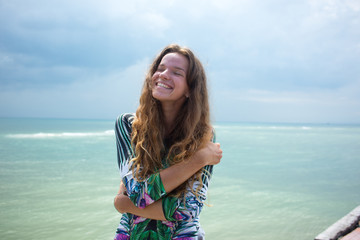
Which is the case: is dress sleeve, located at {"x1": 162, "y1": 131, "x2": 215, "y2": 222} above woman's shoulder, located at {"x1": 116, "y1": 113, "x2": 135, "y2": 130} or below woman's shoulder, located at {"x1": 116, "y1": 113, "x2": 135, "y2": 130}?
below

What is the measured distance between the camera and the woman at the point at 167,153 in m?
1.83

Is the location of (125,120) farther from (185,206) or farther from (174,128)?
(185,206)

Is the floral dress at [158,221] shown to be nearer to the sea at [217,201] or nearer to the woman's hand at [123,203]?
the woman's hand at [123,203]

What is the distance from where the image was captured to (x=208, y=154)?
198 centimetres

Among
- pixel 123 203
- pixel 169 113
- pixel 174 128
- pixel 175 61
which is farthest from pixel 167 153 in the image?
pixel 175 61

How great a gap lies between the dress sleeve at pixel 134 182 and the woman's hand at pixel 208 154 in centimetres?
30

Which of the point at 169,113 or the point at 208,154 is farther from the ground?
the point at 169,113

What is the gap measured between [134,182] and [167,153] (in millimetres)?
329

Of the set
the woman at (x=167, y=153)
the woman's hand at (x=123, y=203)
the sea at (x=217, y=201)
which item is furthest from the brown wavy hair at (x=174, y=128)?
the sea at (x=217, y=201)

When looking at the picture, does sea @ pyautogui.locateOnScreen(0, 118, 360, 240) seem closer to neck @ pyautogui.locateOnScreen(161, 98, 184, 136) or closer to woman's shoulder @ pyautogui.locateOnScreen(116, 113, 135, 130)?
neck @ pyautogui.locateOnScreen(161, 98, 184, 136)

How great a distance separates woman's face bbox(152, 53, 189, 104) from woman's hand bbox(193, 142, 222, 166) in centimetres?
44

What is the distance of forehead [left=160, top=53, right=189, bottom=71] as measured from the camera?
2.15 metres

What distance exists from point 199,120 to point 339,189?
25.6ft

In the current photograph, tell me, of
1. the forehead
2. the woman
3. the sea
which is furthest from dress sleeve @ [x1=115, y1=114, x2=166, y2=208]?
the sea
